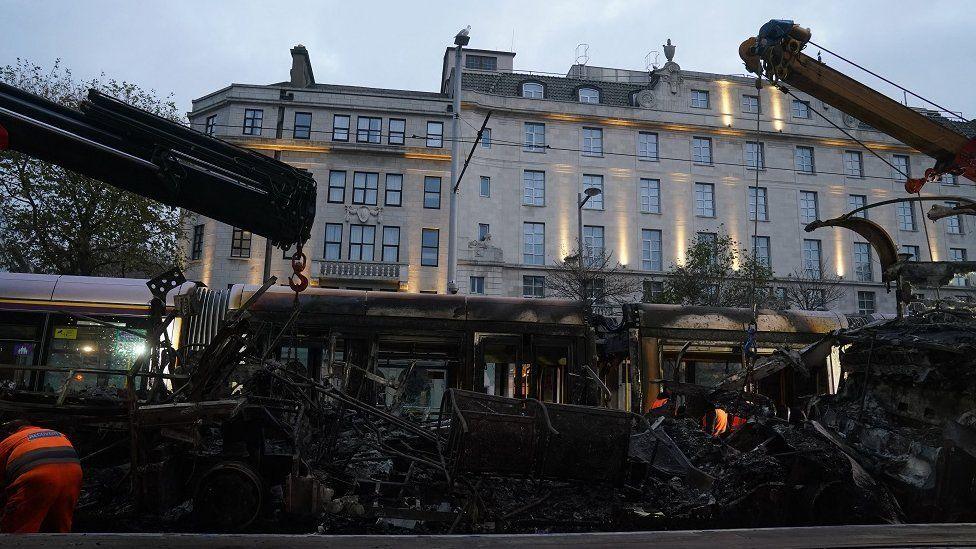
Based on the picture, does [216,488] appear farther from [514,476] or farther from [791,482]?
[791,482]

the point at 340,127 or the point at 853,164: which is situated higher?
the point at 853,164

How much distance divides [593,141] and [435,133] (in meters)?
9.74

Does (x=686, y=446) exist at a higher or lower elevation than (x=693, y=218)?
lower

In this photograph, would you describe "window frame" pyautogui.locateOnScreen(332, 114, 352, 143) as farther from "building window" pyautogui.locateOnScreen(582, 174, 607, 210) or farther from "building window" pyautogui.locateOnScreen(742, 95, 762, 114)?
"building window" pyautogui.locateOnScreen(742, 95, 762, 114)

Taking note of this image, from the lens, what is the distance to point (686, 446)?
306 inches

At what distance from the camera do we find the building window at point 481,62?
132 feet

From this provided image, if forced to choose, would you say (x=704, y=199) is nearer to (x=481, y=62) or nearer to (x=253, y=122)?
(x=481, y=62)

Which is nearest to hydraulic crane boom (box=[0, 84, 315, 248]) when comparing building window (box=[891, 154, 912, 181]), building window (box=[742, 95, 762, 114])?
building window (box=[742, 95, 762, 114])

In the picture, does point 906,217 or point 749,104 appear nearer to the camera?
point 749,104

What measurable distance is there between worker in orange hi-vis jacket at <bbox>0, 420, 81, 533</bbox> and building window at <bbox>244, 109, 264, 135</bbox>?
30.8 metres

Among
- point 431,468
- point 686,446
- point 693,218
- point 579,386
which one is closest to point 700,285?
point 693,218

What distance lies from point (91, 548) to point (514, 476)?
432 cm

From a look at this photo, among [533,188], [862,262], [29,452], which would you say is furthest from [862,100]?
[862,262]

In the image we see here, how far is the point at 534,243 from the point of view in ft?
112
